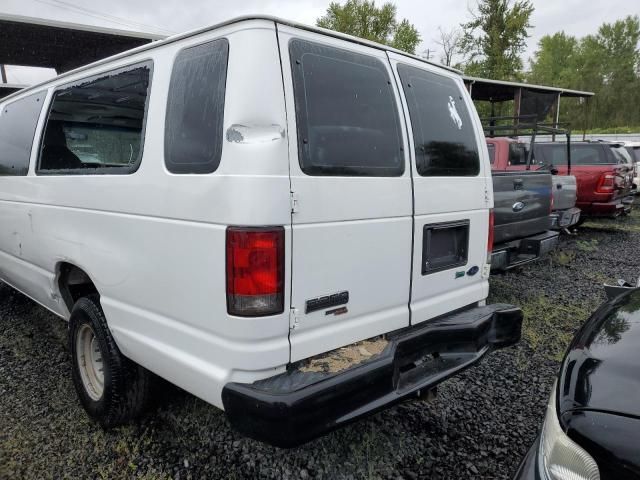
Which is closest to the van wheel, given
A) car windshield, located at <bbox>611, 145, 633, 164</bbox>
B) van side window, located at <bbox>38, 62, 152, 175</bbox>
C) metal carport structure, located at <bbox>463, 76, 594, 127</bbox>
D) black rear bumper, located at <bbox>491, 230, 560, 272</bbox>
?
van side window, located at <bbox>38, 62, 152, 175</bbox>

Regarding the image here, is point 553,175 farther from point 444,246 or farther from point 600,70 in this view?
point 600,70

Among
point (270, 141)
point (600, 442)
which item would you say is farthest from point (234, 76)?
point (600, 442)

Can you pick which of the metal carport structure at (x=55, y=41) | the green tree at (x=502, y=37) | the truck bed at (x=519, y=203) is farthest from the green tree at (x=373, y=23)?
the truck bed at (x=519, y=203)

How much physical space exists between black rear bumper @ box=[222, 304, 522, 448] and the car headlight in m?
0.69

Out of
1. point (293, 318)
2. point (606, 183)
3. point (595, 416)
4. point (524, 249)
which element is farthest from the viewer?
point (606, 183)

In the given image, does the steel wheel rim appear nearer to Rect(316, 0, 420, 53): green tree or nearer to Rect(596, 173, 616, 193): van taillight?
Rect(596, 173, 616, 193): van taillight

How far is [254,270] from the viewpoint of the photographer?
183 cm

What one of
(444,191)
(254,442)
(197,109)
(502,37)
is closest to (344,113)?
(197,109)

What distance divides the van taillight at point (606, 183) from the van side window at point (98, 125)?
30.8 ft

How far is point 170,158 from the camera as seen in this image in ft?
6.79

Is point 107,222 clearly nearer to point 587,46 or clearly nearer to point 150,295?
point 150,295

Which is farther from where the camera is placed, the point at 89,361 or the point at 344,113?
the point at 89,361

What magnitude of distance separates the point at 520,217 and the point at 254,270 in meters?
3.96

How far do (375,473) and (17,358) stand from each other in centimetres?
300
